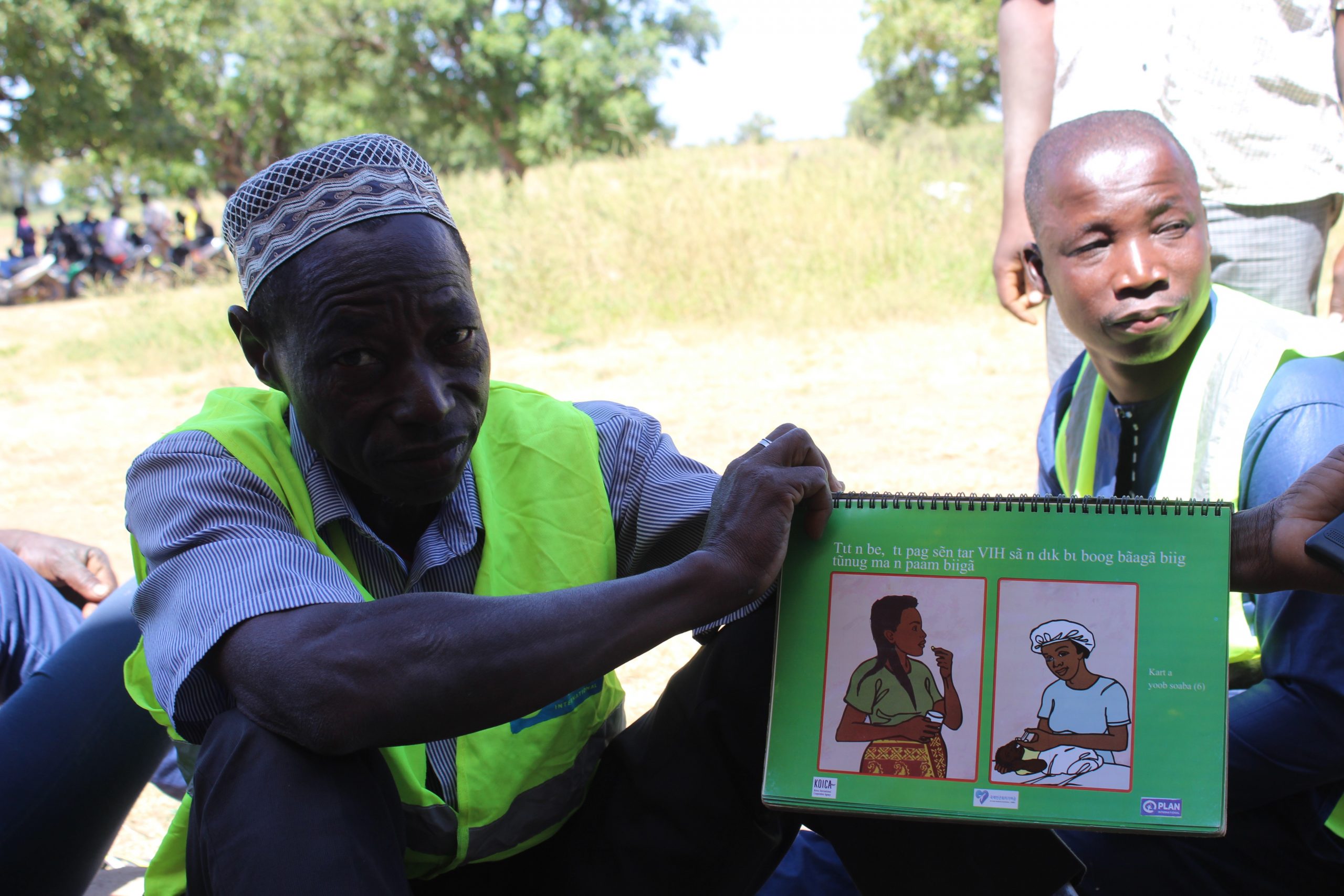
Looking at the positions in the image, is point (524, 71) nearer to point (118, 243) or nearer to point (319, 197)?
point (118, 243)

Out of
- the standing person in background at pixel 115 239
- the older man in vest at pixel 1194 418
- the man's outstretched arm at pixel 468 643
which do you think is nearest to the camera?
the man's outstretched arm at pixel 468 643

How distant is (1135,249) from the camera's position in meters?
2.24

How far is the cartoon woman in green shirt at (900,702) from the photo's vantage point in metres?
1.44

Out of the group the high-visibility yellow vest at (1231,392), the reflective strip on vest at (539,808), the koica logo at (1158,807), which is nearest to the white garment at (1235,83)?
the high-visibility yellow vest at (1231,392)

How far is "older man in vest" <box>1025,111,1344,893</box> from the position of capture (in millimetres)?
1732

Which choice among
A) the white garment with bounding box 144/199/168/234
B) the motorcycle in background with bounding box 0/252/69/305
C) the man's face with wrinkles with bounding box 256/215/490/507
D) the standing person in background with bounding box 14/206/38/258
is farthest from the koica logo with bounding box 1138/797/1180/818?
the standing person in background with bounding box 14/206/38/258

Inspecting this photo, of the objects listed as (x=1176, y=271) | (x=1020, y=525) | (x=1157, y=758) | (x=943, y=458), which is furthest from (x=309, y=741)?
(x=943, y=458)

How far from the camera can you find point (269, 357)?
1.77m

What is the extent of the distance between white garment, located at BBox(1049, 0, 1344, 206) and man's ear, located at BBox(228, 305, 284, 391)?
2.09 meters

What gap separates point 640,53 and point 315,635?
2455 cm

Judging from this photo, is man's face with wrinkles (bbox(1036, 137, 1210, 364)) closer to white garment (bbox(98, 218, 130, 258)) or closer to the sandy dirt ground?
the sandy dirt ground

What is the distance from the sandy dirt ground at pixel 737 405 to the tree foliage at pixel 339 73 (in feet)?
45.3

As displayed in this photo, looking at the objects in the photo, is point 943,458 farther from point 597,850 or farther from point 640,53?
point 640,53

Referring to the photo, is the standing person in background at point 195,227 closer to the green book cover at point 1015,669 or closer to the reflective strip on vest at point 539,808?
the reflective strip on vest at point 539,808
